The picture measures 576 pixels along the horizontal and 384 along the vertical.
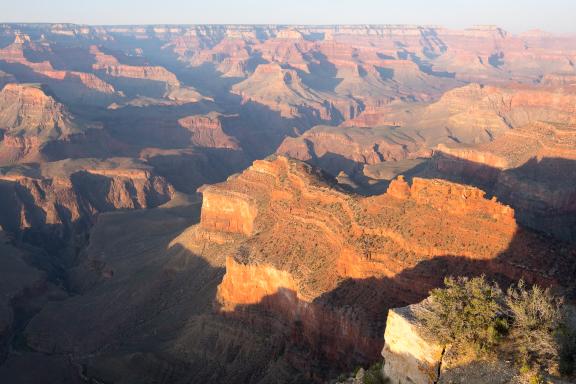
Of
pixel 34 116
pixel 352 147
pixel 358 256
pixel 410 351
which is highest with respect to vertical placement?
pixel 410 351

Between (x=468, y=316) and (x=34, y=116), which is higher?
(x=468, y=316)

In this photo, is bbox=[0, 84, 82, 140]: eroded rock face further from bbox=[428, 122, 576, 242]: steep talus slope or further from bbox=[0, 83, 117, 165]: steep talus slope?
bbox=[428, 122, 576, 242]: steep talus slope

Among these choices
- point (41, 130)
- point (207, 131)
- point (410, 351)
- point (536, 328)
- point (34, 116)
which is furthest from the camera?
point (207, 131)

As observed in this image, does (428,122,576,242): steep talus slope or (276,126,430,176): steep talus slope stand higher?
(428,122,576,242): steep talus slope

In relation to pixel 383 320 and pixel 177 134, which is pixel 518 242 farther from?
pixel 177 134

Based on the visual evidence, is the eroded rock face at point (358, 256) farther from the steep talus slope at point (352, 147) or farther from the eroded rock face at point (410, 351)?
the steep talus slope at point (352, 147)

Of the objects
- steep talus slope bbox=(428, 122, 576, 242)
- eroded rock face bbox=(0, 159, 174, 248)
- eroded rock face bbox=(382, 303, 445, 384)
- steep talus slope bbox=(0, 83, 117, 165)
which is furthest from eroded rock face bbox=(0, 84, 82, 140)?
eroded rock face bbox=(382, 303, 445, 384)

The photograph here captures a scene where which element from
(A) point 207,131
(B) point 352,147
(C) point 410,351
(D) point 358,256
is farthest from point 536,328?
(A) point 207,131

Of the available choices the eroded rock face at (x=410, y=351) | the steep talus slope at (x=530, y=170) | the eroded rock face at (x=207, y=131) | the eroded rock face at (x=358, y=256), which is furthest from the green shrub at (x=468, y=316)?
the eroded rock face at (x=207, y=131)

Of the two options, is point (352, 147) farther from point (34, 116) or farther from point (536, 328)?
point (536, 328)
